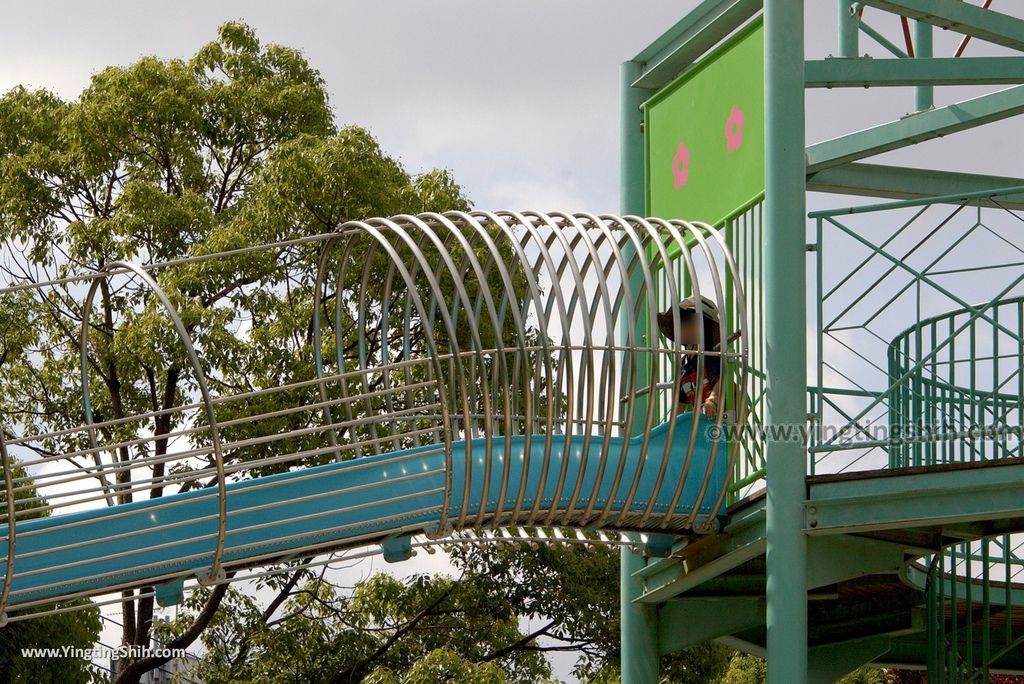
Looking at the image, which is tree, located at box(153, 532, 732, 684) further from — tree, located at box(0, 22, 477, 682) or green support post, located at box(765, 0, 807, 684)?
green support post, located at box(765, 0, 807, 684)

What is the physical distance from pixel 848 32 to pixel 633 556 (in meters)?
4.06

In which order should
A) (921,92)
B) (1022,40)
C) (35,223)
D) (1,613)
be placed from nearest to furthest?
(1,613) < (1022,40) < (921,92) < (35,223)

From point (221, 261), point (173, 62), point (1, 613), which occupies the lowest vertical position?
point (1, 613)

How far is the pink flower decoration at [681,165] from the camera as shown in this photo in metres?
11.6

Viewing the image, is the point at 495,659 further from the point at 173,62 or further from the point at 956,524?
the point at 956,524

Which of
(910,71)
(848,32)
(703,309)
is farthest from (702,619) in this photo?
(848,32)

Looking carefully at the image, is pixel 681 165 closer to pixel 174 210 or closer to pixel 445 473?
pixel 445 473

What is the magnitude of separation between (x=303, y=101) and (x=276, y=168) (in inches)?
102

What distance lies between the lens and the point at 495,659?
19.2 meters

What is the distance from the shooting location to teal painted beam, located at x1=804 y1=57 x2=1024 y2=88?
10352 mm

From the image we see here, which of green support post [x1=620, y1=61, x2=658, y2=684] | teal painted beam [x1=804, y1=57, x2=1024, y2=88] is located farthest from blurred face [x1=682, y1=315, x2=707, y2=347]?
teal painted beam [x1=804, y1=57, x2=1024, y2=88]

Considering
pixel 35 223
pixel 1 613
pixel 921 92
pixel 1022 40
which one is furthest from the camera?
pixel 35 223

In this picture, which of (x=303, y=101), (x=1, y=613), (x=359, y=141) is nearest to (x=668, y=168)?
(x=1, y=613)

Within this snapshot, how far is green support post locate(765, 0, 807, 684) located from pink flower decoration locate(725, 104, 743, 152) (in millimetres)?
775
